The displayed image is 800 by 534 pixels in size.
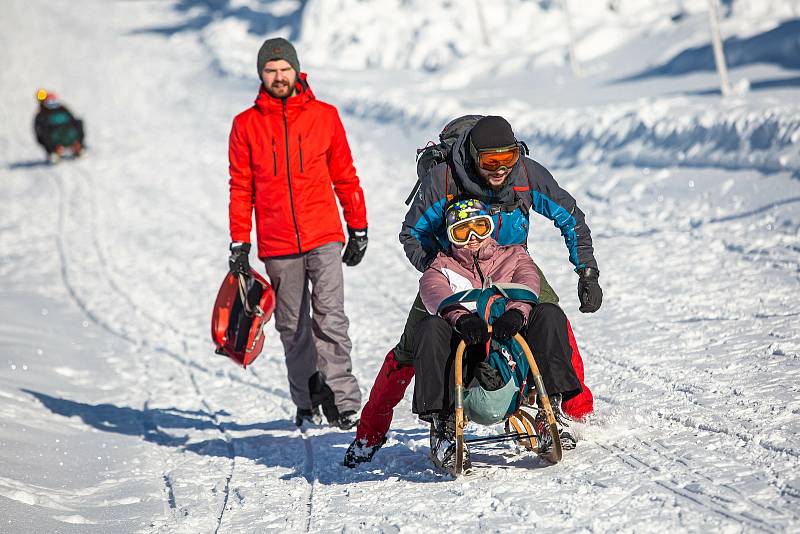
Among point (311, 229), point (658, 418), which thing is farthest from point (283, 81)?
point (658, 418)

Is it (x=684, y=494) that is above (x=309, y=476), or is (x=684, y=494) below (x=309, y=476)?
above

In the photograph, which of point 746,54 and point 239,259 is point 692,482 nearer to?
point 239,259

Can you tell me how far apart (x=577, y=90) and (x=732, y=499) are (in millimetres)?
16357

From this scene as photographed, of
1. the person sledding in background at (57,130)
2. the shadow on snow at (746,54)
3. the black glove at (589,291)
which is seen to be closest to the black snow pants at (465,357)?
the black glove at (589,291)

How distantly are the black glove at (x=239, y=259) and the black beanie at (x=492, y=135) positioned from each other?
1.81 metres

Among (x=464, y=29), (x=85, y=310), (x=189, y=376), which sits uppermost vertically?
(x=464, y=29)

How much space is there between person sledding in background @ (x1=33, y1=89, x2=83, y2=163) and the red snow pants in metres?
15.7

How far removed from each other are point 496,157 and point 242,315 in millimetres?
2061

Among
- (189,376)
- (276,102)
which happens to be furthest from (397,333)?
(276,102)

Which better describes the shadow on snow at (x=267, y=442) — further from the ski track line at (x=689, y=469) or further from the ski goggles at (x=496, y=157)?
the ski goggles at (x=496, y=157)

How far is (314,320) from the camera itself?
19.7 ft

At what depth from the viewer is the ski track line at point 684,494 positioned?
3574 millimetres

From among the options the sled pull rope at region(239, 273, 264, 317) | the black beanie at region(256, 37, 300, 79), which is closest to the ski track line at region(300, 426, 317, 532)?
the sled pull rope at region(239, 273, 264, 317)

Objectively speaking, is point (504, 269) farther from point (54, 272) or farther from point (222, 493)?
point (54, 272)
